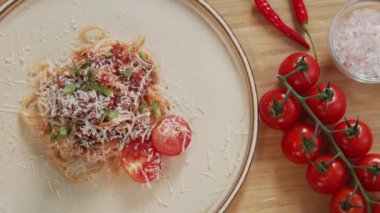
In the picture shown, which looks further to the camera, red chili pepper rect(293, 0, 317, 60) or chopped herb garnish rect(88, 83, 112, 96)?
red chili pepper rect(293, 0, 317, 60)

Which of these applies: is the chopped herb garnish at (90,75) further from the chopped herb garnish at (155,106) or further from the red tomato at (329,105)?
the red tomato at (329,105)

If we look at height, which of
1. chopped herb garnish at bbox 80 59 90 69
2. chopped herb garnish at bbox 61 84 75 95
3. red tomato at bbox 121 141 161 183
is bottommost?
red tomato at bbox 121 141 161 183

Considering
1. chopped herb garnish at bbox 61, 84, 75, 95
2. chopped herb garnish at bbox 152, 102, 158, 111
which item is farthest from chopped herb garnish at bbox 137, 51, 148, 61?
chopped herb garnish at bbox 61, 84, 75, 95

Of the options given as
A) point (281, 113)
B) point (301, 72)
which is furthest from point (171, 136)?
point (301, 72)

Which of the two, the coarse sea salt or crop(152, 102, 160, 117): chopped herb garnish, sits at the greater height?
crop(152, 102, 160, 117): chopped herb garnish

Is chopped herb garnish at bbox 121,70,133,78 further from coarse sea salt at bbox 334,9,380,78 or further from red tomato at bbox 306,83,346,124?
→ coarse sea salt at bbox 334,9,380,78

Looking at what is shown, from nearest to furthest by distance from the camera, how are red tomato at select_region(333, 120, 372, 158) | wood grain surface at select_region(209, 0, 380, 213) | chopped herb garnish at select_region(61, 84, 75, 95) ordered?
chopped herb garnish at select_region(61, 84, 75, 95) < red tomato at select_region(333, 120, 372, 158) < wood grain surface at select_region(209, 0, 380, 213)

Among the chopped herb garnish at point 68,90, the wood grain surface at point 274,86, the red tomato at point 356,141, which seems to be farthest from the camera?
the wood grain surface at point 274,86

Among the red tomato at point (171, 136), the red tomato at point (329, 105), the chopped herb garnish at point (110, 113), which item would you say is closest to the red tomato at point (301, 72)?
the red tomato at point (329, 105)
